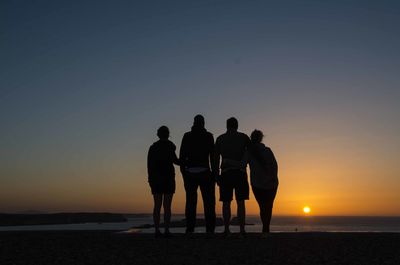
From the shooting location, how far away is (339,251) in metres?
8.66

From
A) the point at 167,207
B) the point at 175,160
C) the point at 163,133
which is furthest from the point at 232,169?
the point at 163,133

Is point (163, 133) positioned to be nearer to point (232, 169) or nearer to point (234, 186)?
point (232, 169)

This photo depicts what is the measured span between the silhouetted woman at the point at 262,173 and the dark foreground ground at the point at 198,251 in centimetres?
150

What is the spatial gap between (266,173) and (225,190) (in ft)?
3.94

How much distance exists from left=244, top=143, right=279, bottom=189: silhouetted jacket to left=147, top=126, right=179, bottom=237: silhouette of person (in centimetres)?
192

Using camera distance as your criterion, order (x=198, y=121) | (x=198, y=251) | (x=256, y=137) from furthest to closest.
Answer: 1. (x=198, y=121)
2. (x=256, y=137)
3. (x=198, y=251)

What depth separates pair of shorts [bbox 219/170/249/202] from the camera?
11805 millimetres

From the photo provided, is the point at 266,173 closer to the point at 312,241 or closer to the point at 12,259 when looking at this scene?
the point at 312,241

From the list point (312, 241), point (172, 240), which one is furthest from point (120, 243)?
point (312, 241)

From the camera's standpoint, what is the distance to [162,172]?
473 inches

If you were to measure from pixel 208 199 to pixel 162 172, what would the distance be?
138cm

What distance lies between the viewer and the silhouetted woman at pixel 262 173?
40.0 ft

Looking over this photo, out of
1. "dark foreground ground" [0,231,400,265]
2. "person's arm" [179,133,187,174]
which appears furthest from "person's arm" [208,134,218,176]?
"dark foreground ground" [0,231,400,265]

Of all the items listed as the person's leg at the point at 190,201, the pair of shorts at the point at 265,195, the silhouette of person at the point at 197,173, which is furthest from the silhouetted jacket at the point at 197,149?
the pair of shorts at the point at 265,195
